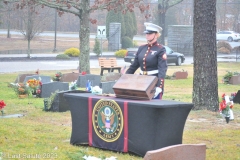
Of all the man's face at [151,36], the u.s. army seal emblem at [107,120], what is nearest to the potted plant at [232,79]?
the man's face at [151,36]

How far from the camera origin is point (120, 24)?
5228 cm

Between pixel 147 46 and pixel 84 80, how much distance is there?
402 inches

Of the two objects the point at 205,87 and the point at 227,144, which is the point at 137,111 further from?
the point at 205,87

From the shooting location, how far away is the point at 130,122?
25.1 feet

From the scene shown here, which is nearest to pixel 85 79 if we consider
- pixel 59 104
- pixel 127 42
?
pixel 59 104

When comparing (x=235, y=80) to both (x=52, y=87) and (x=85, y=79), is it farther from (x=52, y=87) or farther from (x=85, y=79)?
(x=52, y=87)

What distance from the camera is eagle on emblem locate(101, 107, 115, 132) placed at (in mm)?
7789

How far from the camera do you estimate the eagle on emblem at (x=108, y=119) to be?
779cm

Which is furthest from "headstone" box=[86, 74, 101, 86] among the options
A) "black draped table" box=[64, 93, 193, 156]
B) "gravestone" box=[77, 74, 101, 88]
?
"black draped table" box=[64, 93, 193, 156]

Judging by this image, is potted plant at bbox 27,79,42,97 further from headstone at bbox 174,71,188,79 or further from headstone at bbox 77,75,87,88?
headstone at bbox 174,71,188,79

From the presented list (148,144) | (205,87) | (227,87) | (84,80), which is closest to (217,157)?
(148,144)

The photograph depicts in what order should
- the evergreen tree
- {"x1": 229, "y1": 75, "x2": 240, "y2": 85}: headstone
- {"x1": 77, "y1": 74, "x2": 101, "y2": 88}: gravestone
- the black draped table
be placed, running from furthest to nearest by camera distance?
the evergreen tree < {"x1": 229, "y1": 75, "x2": 240, "y2": 85}: headstone < {"x1": 77, "y1": 74, "x2": 101, "y2": 88}: gravestone < the black draped table

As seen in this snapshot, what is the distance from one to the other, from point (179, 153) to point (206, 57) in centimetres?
773

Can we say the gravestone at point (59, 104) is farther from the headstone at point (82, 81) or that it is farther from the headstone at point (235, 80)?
the headstone at point (235, 80)
